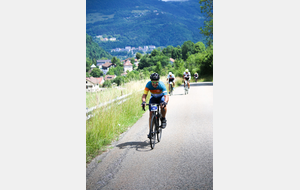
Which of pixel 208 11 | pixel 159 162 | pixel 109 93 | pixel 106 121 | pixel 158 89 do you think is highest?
pixel 208 11

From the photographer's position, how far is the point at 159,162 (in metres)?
4.86

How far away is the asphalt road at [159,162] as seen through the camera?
3.87 meters

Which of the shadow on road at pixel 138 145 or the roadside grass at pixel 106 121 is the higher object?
the roadside grass at pixel 106 121

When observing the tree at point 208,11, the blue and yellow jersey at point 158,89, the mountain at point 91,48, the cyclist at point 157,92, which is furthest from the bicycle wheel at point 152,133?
the mountain at point 91,48

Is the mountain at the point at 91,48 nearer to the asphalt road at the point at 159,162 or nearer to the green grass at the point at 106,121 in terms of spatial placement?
the green grass at the point at 106,121

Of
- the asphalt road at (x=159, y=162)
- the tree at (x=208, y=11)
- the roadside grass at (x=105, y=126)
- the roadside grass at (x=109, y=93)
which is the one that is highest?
the tree at (x=208, y=11)

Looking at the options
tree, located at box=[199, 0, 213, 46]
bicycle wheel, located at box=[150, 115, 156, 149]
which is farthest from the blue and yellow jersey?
tree, located at box=[199, 0, 213, 46]

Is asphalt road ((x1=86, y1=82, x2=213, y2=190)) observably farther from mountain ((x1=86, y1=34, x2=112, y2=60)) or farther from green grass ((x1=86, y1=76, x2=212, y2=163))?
mountain ((x1=86, y1=34, x2=112, y2=60))

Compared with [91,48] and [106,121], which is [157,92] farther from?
[91,48]

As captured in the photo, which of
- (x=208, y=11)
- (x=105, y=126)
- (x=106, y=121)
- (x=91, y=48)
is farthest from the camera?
(x=91, y=48)

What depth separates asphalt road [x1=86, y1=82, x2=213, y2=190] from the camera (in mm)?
3871

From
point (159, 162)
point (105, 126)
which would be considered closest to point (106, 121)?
point (105, 126)
